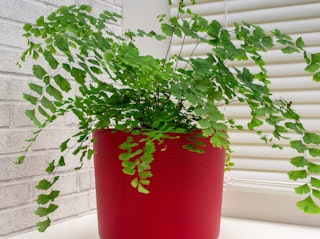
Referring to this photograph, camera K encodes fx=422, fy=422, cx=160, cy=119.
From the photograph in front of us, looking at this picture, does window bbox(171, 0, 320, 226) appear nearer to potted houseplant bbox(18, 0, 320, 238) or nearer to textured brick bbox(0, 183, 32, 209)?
potted houseplant bbox(18, 0, 320, 238)

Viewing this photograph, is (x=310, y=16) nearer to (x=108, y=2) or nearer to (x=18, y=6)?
(x=108, y=2)

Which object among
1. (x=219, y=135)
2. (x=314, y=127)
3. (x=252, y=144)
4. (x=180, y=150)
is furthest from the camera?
(x=252, y=144)

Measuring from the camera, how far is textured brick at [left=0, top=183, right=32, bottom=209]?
1.18m

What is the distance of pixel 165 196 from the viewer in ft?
3.23

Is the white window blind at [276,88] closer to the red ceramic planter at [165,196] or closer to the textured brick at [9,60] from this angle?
the red ceramic planter at [165,196]

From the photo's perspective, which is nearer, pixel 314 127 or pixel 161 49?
pixel 314 127

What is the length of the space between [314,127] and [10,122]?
3.07ft

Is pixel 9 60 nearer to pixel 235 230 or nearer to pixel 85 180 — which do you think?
pixel 85 180

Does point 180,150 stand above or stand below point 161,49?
below

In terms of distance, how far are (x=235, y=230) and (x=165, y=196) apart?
42 cm

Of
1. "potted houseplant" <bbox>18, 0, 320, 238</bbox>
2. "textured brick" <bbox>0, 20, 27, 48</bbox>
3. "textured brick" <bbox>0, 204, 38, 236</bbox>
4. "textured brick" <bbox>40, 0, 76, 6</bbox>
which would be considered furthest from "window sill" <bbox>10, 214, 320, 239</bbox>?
"textured brick" <bbox>40, 0, 76, 6</bbox>

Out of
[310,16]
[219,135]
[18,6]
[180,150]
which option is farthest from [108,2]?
[219,135]

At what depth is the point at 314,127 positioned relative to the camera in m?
1.35

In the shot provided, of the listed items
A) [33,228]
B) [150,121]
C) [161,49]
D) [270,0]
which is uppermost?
[270,0]
